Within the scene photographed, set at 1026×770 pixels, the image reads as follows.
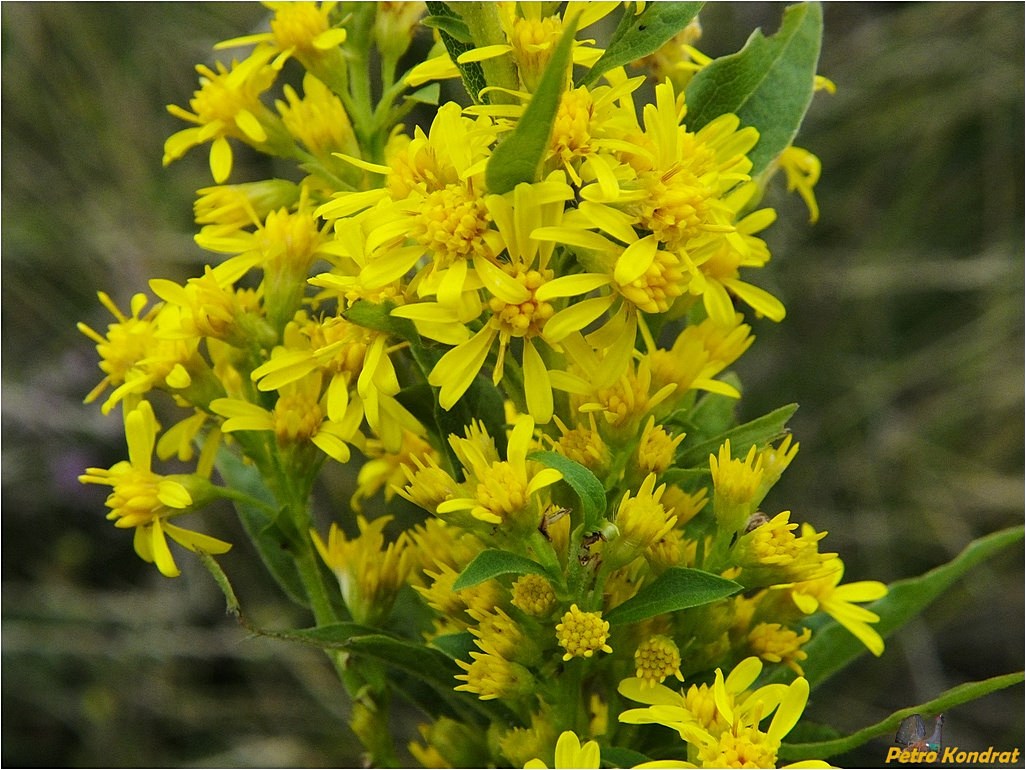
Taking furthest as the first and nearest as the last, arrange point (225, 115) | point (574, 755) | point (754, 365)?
point (754, 365) → point (225, 115) → point (574, 755)

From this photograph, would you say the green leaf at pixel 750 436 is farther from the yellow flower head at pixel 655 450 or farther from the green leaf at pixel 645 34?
the green leaf at pixel 645 34

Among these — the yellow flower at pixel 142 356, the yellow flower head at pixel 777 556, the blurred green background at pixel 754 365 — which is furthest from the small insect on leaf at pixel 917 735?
the blurred green background at pixel 754 365

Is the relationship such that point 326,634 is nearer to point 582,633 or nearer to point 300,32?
point 582,633

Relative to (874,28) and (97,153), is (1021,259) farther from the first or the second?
(97,153)

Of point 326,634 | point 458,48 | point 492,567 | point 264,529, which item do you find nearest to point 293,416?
point 264,529

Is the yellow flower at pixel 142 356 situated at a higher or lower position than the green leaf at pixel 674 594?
higher

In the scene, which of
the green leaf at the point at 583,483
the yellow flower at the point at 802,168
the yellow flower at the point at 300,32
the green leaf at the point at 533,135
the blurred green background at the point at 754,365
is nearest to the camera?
the green leaf at the point at 533,135
